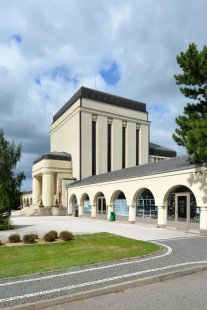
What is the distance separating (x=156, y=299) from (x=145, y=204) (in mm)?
21843

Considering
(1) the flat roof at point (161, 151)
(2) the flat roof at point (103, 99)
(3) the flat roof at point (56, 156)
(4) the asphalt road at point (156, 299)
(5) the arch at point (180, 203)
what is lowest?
(4) the asphalt road at point (156, 299)

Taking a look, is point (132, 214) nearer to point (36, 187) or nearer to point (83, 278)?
point (83, 278)

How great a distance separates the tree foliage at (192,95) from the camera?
17719mm

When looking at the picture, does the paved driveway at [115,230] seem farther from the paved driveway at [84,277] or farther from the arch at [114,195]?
the paved driveway at [84,277]

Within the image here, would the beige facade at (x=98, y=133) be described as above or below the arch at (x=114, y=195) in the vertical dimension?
above

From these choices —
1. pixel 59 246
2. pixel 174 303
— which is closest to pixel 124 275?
pixel 174 303

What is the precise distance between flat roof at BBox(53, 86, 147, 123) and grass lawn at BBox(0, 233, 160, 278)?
1664 inches

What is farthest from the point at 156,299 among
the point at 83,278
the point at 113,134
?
the point at 113,134

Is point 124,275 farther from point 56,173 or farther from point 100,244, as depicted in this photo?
point 56,173

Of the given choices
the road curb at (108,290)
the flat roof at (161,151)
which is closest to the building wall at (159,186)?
the road curb at (108,290)

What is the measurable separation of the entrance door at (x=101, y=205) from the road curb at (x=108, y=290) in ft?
90.2

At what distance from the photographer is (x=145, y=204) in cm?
2864

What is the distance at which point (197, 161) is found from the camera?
20719 millimetres

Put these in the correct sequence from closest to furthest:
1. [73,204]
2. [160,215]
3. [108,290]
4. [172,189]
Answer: [108,290] → [172,189] → [160,215] → [73,204]
